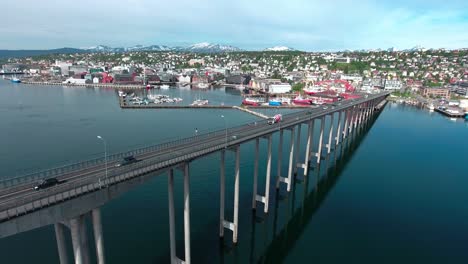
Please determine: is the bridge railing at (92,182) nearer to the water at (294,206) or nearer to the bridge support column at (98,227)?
the bridge support column at (98,227)

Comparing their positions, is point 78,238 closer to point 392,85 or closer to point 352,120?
point 352,120

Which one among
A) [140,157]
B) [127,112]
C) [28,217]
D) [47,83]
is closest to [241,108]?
[127,112]

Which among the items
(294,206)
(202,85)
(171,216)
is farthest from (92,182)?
(202,85)

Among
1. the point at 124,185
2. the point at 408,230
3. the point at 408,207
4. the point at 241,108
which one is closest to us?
the point at 124,185

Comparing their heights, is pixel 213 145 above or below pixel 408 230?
above

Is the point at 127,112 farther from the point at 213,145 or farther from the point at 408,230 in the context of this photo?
the point at 408,230

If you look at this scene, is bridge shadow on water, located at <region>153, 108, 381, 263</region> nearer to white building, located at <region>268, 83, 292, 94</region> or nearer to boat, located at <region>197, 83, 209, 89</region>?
white building, located at <region>268, 83, 292, 94</region>

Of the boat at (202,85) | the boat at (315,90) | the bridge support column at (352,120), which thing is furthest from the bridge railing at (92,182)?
the boat at (202,85)
